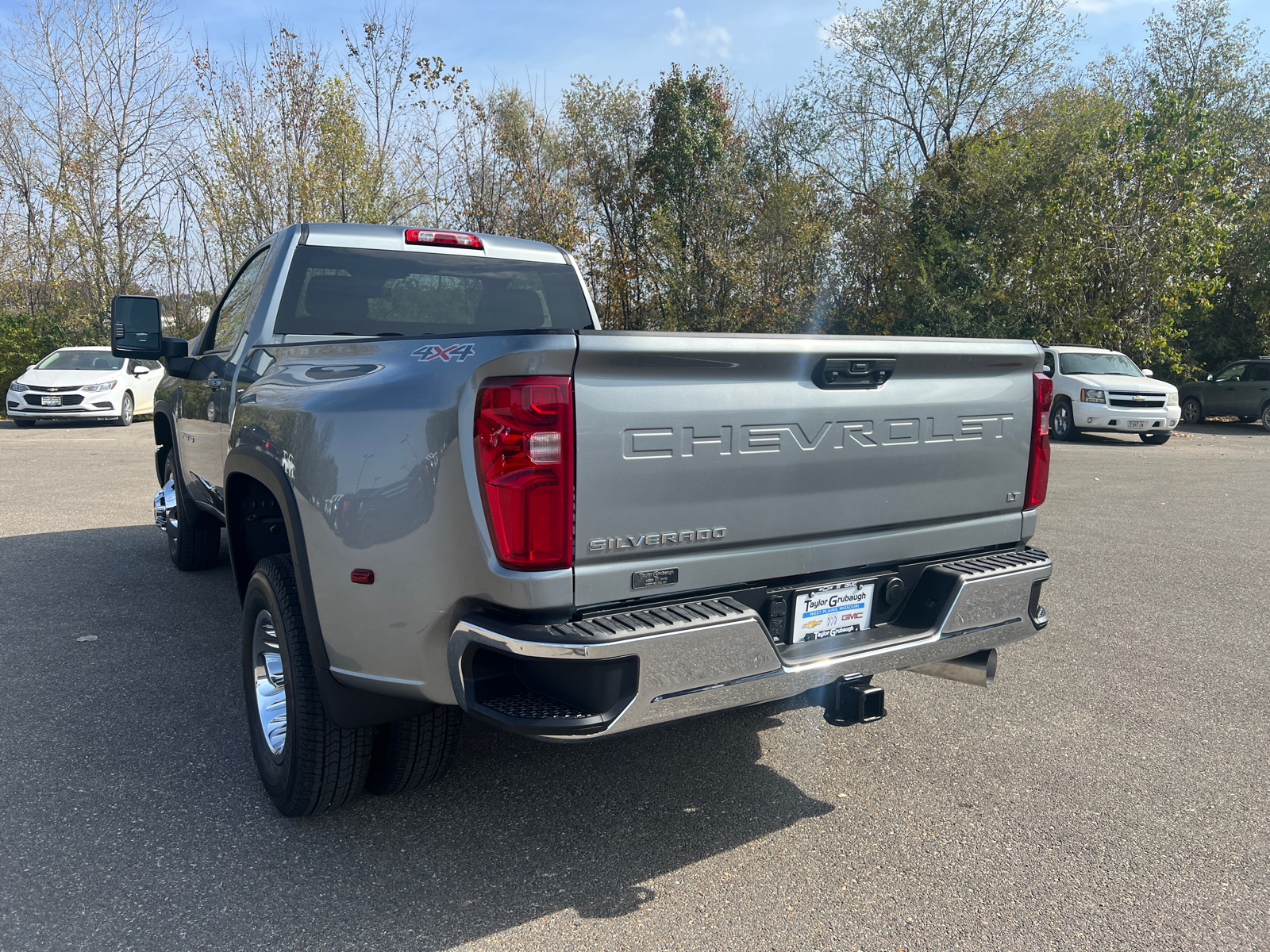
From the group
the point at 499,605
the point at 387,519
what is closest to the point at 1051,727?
the point at 499,605

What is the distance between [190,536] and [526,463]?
464 cm

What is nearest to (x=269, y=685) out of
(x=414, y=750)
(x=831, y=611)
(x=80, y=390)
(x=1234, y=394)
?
(x=414, y=750)

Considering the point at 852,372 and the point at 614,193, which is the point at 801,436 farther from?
the point at 614,193

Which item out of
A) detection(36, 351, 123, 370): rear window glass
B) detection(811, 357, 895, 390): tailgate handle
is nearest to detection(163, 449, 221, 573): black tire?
detection(811, 357, 895, 390): tailgate handle

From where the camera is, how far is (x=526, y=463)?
2.21 m

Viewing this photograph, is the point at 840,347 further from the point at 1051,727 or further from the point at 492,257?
the point at 492,257

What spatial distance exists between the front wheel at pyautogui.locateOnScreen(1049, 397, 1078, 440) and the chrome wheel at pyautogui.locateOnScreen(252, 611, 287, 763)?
1722 cm

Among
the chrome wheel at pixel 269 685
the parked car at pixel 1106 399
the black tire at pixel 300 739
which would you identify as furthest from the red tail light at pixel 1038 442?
the parked car at pixel 1106 399

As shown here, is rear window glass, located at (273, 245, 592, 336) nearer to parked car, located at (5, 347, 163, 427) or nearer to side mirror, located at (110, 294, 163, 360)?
side mirror, located at (110, 294, 163, 360)

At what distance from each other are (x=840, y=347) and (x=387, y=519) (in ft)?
4.53

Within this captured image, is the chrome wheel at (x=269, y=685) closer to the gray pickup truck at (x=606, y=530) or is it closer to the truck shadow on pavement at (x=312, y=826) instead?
the gray pickup truck at (x=606, y=530)

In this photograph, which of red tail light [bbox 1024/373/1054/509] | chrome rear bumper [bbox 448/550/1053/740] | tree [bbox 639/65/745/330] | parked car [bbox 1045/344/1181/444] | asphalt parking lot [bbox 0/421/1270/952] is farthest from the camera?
tree [bbox 639/65/745/330]

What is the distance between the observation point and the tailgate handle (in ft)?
8.72

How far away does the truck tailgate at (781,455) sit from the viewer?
2.30 m
